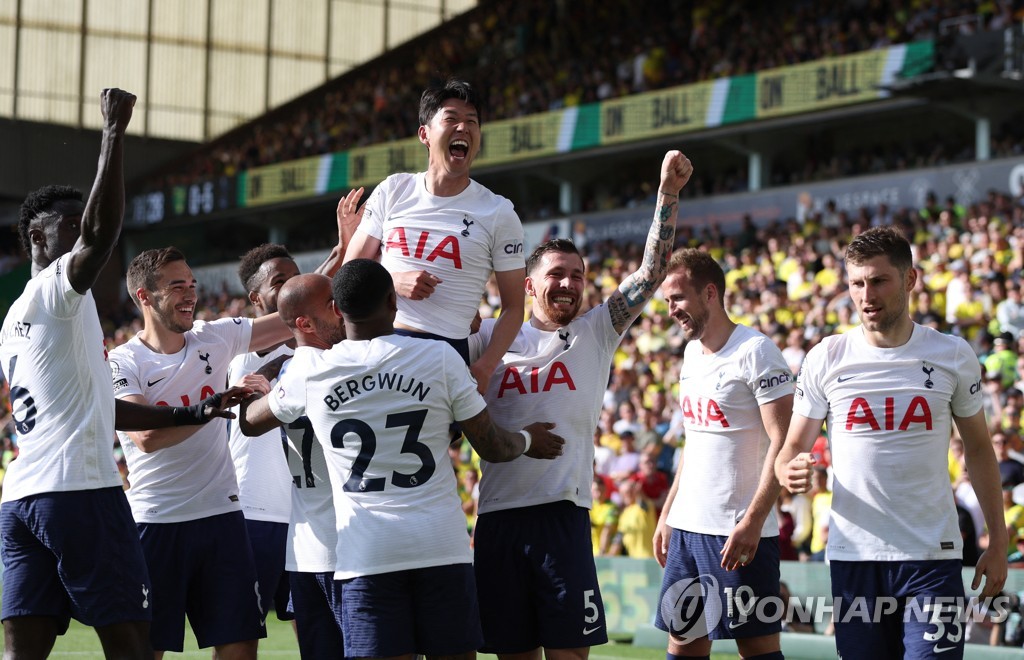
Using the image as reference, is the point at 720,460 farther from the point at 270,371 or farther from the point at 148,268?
the point at 148,268

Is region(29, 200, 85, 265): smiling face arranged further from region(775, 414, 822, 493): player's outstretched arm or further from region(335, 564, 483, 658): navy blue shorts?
region(775, 414, 822, 493): player's outstretched arm

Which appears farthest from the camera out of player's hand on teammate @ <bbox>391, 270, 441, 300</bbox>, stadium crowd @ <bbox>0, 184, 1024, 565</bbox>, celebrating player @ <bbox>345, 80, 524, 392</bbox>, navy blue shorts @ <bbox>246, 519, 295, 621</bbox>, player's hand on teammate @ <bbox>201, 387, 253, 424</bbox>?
stadium crowd @ <bbox>0, 184, 1024, 565</bbox>

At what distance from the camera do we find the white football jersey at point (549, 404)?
5586 mm

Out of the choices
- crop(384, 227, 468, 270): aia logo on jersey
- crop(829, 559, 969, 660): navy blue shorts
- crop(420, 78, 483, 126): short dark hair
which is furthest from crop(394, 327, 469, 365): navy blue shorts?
crop(829, 559, 969, 660): navy blue shorts

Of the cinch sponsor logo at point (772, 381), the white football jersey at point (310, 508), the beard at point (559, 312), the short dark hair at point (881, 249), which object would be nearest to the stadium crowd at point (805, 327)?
the cinch sponsor logo at point (772, 381)

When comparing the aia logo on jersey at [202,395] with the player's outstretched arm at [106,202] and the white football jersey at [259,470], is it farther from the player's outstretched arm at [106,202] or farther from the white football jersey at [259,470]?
the player's outstretched arm at [106,202]

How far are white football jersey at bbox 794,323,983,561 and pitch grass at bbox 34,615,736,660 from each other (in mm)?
5076

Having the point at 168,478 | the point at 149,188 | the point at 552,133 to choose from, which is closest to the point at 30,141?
the point at 149,188

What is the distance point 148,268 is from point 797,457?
10.4ft

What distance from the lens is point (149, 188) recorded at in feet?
128

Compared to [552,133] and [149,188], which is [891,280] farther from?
[149,188]

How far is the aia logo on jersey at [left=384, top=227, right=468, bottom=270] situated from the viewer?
555cm

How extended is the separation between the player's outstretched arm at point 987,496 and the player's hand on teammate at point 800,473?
2.26ft

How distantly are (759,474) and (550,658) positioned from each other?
4.48ft
